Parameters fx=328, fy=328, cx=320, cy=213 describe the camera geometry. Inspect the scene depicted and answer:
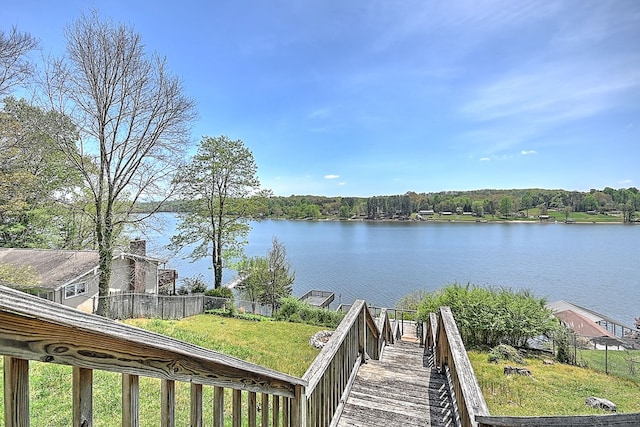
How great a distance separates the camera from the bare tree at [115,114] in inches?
443

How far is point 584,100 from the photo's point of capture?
17.5 m

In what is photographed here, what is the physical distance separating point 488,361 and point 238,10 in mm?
15527

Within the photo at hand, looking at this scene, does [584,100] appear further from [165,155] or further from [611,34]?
[165,155]

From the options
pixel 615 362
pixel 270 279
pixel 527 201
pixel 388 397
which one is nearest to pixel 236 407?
pixel 388 397

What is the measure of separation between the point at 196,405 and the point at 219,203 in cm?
2007

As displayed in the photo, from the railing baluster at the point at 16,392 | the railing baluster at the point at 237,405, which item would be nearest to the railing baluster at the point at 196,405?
the railing baluster at the point at 237,405

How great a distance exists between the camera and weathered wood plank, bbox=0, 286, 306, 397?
59 cm

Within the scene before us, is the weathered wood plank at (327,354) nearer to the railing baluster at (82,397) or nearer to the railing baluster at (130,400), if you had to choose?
the railing baluster at (130,400)

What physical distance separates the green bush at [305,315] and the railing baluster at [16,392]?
→ 16.0 metres

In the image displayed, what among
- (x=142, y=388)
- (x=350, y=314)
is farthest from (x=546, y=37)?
(x=142, y=388)

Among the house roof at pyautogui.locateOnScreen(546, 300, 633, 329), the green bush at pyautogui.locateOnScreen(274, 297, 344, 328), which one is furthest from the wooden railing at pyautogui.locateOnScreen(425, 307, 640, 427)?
the house roof at pyautogui.locateOnScreen(546, 300, 633, 329)

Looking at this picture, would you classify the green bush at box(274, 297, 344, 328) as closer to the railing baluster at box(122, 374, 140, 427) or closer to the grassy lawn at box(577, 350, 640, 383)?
the grassy lawn at box(577, 350, 640, 383)

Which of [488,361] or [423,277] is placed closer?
[488,361]

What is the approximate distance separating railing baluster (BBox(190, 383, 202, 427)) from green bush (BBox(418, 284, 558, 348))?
15512 millimetres
